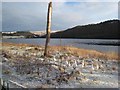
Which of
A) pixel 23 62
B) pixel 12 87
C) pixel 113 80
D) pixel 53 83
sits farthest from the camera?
pixel 23 62

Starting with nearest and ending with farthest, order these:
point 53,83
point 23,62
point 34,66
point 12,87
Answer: point 12,87 < point 53,83 < point 34,66 < point 23,62

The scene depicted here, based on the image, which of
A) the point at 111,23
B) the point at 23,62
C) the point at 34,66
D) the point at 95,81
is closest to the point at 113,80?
the point at 95,81

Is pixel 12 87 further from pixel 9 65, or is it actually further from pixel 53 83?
pixel 9 65

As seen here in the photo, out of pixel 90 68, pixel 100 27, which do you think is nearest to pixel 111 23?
pixel 100 27

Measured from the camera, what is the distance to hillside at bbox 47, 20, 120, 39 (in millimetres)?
158925

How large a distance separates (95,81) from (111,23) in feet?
530

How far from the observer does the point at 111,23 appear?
170 meters

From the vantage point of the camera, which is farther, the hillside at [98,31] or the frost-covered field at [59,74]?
the hillside at [98,31]

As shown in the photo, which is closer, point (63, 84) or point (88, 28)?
point (63, 84)

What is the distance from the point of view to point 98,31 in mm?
169000

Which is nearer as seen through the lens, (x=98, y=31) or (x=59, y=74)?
(x=59, y=74)

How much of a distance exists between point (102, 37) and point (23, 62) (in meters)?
148

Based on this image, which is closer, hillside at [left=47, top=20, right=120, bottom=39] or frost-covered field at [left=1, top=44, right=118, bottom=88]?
frost-covered field at [left=1, top=44, right=118, bottom=88]

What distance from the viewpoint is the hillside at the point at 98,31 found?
521 feet
